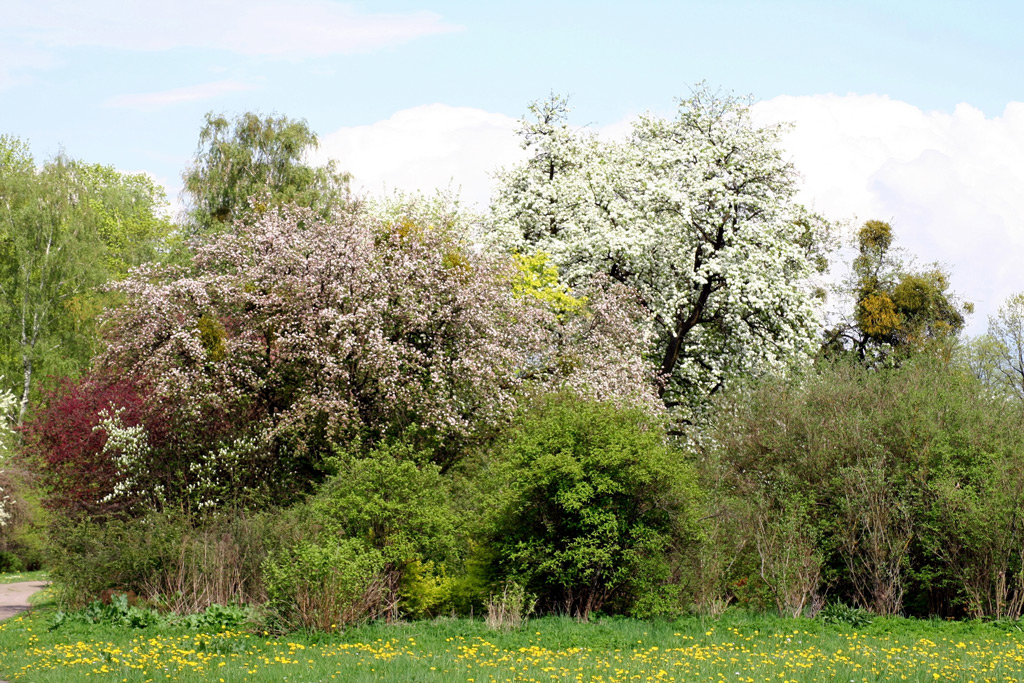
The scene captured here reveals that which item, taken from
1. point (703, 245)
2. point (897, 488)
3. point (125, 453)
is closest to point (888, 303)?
point (703, 245)

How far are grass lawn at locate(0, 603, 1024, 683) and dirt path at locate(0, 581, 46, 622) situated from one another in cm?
350

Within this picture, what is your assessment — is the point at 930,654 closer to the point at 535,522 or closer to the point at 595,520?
the point at 595,520

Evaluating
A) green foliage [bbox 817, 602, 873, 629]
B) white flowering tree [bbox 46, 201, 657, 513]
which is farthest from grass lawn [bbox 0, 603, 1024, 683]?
white flowering tree [bbox 46, 201, 657, 513]

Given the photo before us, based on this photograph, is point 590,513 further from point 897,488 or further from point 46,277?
point 46,277

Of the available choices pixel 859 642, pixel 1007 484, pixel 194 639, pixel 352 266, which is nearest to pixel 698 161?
pixel 352 266

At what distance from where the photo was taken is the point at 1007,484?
14148 millimetres

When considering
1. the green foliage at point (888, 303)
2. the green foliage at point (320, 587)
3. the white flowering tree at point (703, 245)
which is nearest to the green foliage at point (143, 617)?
the green foliage at point (320, 587)

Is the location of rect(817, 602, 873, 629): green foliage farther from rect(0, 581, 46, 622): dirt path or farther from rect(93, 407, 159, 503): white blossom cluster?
rect(0, 581, 46, 622): dirt path

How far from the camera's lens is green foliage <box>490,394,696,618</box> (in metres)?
13.1

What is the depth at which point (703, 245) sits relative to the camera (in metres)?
25.4

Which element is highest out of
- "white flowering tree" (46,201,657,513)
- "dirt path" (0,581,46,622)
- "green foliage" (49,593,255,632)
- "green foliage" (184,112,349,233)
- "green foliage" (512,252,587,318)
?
"green foliage" (184,112,349,233)

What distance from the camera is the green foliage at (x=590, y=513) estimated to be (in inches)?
516

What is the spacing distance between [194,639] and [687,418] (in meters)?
15.3

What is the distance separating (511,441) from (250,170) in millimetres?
24164
